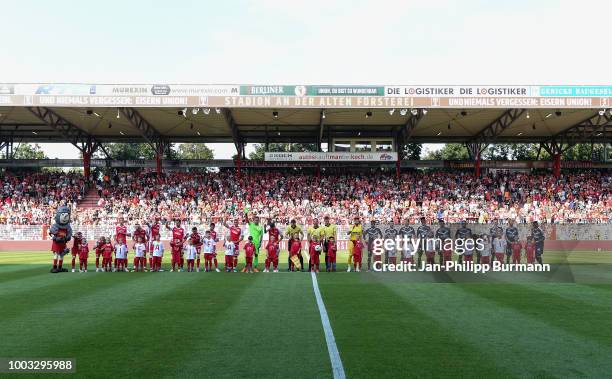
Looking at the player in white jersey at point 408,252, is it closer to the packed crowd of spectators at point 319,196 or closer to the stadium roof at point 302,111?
the packed crowd of spectators at point 319,196

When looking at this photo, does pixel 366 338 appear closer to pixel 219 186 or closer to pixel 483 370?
pixel 483 370

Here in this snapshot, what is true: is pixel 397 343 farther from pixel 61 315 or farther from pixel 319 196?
pixel 319 196

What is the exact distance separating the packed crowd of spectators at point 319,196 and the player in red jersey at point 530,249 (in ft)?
41.4

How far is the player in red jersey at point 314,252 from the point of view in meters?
16.0

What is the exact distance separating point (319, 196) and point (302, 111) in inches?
227

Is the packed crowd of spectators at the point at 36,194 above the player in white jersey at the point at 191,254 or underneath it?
above

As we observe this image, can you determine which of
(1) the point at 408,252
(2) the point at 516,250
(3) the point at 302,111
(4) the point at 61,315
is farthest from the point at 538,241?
(3) the point at 302,111

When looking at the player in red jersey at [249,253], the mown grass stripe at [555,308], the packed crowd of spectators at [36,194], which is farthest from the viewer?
the packed crowd of spectators at [36,194]

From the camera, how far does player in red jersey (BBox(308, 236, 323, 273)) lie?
16031 millimetres

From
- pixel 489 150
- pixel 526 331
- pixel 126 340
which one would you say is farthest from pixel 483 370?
pixel 489 150

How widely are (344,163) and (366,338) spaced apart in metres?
34.3

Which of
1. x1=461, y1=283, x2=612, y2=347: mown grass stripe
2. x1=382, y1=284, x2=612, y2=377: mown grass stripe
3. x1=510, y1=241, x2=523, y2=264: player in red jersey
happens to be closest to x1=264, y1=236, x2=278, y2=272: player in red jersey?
x1=461, y1=283, x2=612, y2=347: mown grass stripe

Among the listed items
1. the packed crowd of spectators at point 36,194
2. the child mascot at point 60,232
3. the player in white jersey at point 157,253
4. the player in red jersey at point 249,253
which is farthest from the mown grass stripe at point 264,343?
the packed crowd of spectators at point 36,194

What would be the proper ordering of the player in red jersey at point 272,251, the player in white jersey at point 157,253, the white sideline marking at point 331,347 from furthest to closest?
the player in white jersey at point 157,253 < the player in red jersey at point 272,251 < the white sideline marking at point 331,347
